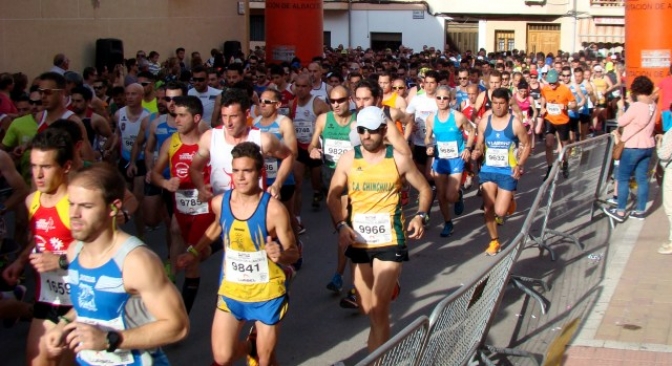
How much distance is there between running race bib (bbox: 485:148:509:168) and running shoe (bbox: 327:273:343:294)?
2.45 m

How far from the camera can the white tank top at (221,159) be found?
750cm

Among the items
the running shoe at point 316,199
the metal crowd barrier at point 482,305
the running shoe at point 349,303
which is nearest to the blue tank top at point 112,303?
the metal crowd barrier at point 482,305

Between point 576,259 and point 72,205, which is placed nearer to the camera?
point 72,205

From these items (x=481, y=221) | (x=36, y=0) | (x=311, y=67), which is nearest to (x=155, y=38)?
(x=36, y=0)

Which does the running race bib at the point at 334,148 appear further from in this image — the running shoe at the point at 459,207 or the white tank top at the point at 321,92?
the white tank top at the point at 321,92

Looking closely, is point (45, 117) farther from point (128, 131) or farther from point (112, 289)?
point (112, 289)

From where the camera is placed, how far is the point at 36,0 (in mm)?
18312

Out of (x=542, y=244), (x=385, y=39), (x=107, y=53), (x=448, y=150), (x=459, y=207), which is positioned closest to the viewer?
(x=542, y=244)

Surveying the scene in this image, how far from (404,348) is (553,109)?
1230cm

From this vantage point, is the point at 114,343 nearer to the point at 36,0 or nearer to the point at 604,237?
the point at 604,237

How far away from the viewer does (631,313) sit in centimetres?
781

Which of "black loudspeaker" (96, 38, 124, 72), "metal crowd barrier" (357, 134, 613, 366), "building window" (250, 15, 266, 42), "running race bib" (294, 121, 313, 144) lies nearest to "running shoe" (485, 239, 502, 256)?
"metal crowd barrier" (357, 134, 613, 366)

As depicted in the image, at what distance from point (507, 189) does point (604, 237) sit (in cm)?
147

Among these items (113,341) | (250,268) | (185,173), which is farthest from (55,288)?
(185,173)
